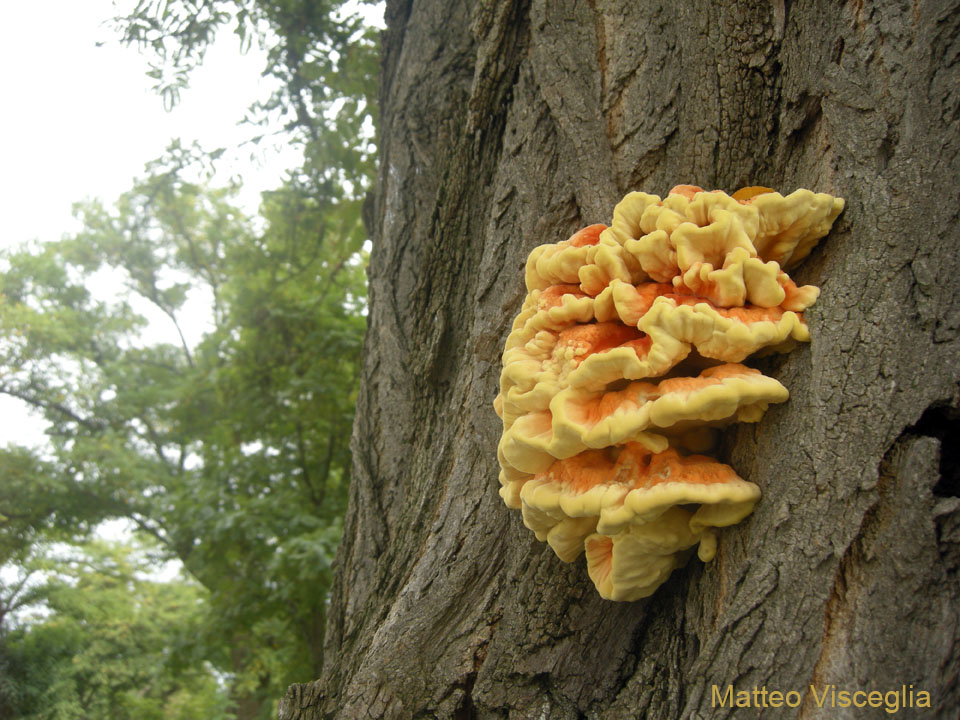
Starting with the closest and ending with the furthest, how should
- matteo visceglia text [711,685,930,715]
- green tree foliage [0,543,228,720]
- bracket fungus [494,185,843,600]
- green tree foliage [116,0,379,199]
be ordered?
matteo visceglia text [711,685,930,715], bracket fungus [494,185,843,600], green tree foliage [116,0,379,199], green tree foliage [0,543,228,720]

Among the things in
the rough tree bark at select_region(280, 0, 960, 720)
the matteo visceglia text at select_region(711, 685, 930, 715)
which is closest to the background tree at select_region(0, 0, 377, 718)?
the rough tree bark at select_region(280, 0, 960, 720)

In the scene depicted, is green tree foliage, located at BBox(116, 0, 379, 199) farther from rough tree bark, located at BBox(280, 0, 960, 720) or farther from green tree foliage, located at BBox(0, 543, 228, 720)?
green tree foliage, located at BBox(0, 543, 228, 720)

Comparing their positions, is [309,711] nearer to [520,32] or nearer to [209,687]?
[520,32]

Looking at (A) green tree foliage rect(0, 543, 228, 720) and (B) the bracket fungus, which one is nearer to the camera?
(B) the bracket fungus

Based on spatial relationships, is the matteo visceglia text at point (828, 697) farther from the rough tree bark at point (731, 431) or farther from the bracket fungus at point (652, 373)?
the bracket fungus at point (652, 373)

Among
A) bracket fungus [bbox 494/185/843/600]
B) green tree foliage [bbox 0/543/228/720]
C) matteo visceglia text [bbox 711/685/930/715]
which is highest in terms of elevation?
bracket fungus [bbox 494/185/843/600]

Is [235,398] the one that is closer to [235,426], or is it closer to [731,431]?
[235,426]

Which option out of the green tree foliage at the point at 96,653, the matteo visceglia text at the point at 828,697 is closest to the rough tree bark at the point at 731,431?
the matteo visceglia text at the point at 828,697

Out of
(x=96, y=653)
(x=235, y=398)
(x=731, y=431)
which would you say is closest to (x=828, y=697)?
(x=731, y=431)
